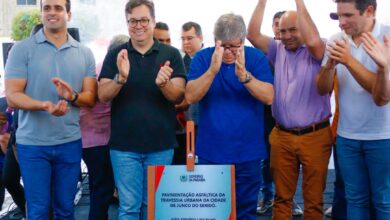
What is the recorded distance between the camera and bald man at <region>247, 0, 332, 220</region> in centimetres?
274

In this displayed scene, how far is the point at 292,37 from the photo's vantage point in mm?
2746

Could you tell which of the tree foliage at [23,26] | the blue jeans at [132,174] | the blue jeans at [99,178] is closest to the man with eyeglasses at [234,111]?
the blue jeans at [132,174]

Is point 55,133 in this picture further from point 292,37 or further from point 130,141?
point 292,37

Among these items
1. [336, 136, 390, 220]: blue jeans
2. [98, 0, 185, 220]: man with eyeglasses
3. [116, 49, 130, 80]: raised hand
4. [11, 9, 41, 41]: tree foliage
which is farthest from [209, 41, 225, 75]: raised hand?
[11, 9, 41, 41]: tree foliage

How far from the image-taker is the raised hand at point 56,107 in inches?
92.2

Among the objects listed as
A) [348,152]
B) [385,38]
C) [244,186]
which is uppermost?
[385,38]

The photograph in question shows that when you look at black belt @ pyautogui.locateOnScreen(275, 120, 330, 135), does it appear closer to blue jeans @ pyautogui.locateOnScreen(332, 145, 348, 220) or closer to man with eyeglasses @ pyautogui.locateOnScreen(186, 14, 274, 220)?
man with eyeglasses @ pyautogui.locateOnScreen(186, 14, 274, 220)

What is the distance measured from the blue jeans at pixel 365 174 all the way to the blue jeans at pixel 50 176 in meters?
1.44

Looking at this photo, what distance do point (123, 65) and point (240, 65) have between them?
57 cm

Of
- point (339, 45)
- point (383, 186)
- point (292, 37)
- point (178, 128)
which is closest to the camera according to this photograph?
point (339, 45)

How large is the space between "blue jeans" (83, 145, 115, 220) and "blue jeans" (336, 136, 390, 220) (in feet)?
4.65

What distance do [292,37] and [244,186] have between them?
904mm

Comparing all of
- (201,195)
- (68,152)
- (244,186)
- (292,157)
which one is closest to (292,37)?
(292,157)

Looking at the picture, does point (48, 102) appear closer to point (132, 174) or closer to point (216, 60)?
point (132, 174)
